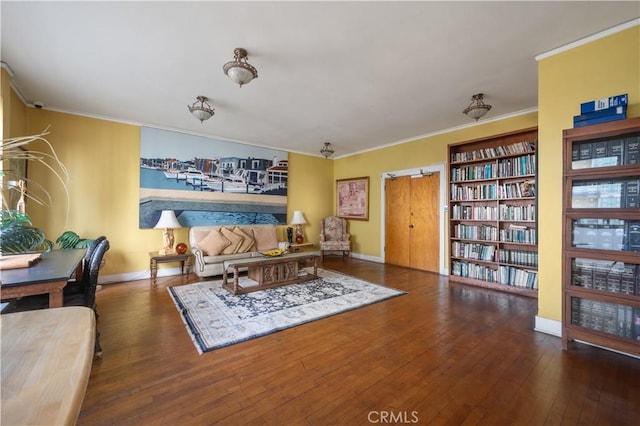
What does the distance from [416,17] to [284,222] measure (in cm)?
473

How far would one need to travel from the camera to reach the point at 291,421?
1515 millimetres

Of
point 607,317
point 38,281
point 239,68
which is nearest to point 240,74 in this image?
point 239,68

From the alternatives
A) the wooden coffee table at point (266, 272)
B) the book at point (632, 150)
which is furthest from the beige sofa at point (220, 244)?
the book at point (632, 150)

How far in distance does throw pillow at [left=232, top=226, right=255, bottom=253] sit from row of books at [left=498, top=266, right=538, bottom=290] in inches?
165

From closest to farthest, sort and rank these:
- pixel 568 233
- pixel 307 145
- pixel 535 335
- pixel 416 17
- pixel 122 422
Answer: pixel 122 422 < pixel 416 17 < pixel 568 233 < pixel 535 335 < pixel 307 145

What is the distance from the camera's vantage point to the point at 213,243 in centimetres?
464

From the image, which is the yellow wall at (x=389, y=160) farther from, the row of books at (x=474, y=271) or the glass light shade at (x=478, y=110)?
the row of books at (x=474, y=271)

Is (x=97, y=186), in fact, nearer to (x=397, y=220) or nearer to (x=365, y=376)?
(x=365, y=376)

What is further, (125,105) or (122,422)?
(125,105)

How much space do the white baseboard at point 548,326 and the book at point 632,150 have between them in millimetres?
1497

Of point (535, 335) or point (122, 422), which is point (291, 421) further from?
point (535, 335)

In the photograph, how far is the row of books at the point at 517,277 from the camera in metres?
3.64

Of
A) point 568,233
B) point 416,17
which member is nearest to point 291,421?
point 568,233

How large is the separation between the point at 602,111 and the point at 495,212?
2135mm
